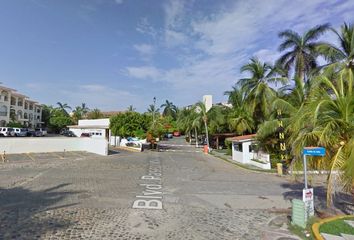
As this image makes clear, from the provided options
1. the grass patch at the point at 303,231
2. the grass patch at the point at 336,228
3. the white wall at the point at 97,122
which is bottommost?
the grass patch at the point at 303,231

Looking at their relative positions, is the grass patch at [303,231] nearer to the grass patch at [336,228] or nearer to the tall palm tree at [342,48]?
the grass patch at [336,228]

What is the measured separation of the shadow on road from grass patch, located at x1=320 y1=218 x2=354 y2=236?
6.89 metres

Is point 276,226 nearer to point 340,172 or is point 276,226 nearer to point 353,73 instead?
point 340,172

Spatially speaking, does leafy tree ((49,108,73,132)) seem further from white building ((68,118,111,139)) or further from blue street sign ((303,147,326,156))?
blue street sign ((303,147,326,156))

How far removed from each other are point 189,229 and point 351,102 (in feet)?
18.7

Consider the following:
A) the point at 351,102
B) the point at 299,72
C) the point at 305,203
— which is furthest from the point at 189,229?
the point at 299,72

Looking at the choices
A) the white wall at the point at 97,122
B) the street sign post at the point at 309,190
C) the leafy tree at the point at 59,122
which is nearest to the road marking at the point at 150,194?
the street sign post at the point at 309,190

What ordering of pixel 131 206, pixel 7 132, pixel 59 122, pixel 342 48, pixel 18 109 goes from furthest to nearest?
pixel 59 122
pixel 18 109
pixel 7 132
pixel 342 48
pixel 131 206

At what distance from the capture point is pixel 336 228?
8.07 meters

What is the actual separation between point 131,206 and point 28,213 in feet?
10.5

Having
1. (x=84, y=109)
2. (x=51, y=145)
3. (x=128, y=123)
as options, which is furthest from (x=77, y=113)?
(x=51, y=145)

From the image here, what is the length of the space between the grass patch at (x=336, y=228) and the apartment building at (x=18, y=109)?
2725 inches

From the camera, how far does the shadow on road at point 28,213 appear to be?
24.6 ft

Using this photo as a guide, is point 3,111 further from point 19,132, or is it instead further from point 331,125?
→ point 331,125
